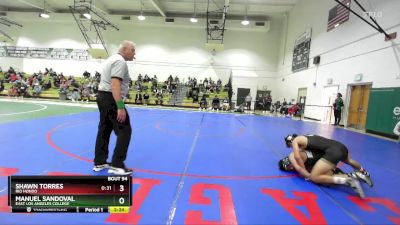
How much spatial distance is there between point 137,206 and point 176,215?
430 mm

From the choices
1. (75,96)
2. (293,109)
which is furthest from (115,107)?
(75,96)

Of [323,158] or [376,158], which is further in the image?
[376,158]

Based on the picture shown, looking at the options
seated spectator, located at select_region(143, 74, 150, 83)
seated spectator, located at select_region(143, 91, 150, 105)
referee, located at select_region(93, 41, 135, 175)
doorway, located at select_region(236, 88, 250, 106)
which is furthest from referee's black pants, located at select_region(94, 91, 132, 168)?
seated spectator, located at select_region(143, 74, 150, 83)

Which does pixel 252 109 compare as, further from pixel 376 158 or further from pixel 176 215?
pixel 176 215

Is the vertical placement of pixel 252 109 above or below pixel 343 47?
below

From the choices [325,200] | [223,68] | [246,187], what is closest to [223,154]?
[246,187]

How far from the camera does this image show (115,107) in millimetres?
3396

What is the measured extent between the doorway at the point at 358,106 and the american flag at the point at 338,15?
3745 millimetres

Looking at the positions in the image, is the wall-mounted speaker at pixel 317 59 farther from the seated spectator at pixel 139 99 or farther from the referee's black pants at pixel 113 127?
the referee's black pants at pixel 113 127

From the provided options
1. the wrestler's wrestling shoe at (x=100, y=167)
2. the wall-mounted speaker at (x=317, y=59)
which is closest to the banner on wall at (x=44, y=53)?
the wall-mounted speaker at (x=317, y=59)

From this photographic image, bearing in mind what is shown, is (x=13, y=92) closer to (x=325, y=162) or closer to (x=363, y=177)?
(x=325, y=162)

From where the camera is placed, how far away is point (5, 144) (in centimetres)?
456

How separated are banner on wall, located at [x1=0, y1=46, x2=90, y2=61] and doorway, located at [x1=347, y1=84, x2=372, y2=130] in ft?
80.0

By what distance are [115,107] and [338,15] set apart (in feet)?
48.0
